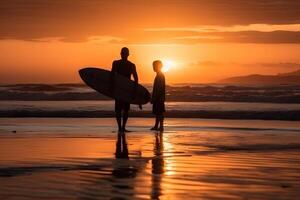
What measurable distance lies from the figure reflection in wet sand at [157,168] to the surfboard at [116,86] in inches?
121

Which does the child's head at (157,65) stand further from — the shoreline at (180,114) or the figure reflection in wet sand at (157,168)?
the shoreline at (180,114)

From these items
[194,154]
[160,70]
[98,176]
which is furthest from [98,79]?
[98,176]

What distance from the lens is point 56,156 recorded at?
38.8 feet

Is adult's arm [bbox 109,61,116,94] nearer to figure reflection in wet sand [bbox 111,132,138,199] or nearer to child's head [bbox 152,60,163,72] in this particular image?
child's head [bbox 152,60,163,72]

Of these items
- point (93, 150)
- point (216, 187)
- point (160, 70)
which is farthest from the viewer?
point (160, 70)

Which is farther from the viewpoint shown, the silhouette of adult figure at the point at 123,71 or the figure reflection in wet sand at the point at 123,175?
the silhouette of adult figure at the point at 123,71

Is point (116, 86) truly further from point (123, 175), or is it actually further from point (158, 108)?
point (123, 175)

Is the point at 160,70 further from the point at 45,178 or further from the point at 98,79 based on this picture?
the point at 45,178

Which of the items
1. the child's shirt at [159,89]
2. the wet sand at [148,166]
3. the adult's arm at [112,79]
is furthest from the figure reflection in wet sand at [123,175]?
the child's shirt at [159,89]

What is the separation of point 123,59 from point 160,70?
7.25ft

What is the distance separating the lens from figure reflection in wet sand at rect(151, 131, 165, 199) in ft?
25.9

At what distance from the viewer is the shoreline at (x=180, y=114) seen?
27.5m

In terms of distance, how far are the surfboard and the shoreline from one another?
22.7ft

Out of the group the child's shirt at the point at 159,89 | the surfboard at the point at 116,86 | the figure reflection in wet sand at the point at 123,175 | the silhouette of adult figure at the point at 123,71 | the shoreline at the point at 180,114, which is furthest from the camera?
the shoreline at the point at 180,114
